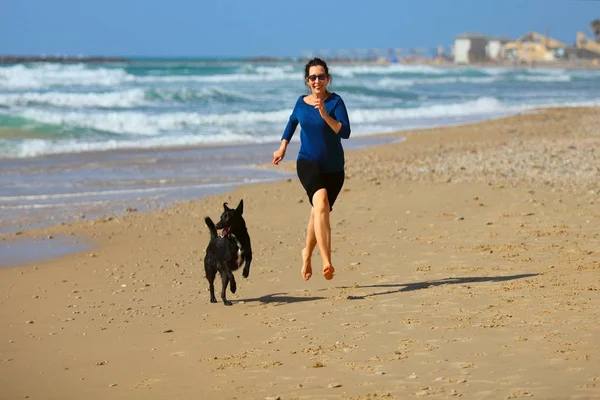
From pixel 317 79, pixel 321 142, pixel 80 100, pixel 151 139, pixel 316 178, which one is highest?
pixel 80 100

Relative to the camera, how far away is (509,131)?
2295 centimetres

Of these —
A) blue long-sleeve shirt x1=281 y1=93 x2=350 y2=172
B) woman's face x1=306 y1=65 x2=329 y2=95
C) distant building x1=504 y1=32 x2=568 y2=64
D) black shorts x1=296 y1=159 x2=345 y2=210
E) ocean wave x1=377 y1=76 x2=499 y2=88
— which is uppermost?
distant building x1=504 y1=32 x2=568 y2=64

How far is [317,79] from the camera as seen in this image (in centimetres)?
643

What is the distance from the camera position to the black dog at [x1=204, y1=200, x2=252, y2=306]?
22.9 ft

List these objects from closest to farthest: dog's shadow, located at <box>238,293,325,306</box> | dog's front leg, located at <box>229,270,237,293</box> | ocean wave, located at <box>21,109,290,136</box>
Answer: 1. dog's shadow, located at <box>238,293,325,306</box>
2. dog's front leg, located at <box>229,270,237,293</box>
3. ocean wave, located at <box>21,109,290,136</box>

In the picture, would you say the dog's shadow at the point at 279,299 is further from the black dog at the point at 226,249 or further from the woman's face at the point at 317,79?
the woman's face at the point at 317,79

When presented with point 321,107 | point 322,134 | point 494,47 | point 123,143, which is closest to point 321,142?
point 322,134

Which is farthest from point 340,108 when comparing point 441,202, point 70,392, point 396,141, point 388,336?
point 396,141

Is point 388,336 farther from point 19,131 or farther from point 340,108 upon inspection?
point 19,131

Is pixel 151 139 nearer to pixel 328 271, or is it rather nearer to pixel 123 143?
pixel 123 143

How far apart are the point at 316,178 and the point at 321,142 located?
0.26 meters

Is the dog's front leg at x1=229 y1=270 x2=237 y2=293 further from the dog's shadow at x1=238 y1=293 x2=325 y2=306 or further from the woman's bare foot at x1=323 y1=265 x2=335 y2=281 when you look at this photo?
the woman's bare foot at x1=323 y1=265 x2=335 y2=281

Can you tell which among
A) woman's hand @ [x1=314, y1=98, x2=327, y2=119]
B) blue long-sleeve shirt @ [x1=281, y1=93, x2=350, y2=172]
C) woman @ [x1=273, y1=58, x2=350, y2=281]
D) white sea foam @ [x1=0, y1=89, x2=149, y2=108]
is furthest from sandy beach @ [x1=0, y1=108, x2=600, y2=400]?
white sea foam @ [x1=0, y1=89, x2=149, y2=108]

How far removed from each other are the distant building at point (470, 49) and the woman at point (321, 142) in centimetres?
15914
